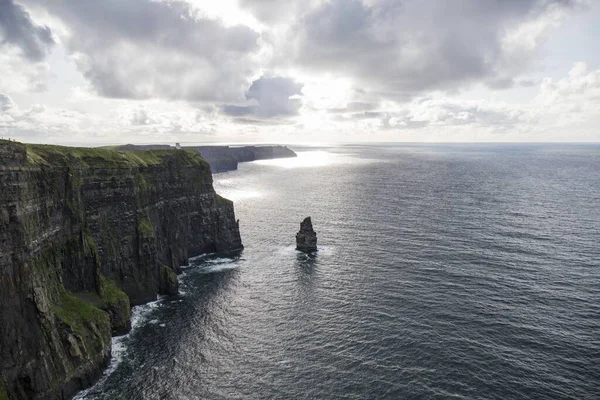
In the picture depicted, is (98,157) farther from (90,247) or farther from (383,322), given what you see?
(383,322)

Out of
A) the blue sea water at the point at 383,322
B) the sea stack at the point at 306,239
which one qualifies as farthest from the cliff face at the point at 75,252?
the sea stack at the point at 306,239

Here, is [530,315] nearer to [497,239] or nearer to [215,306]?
[497,239]

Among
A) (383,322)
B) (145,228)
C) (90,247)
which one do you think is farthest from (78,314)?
(383,322)

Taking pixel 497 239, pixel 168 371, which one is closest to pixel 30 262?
pixel 168 371

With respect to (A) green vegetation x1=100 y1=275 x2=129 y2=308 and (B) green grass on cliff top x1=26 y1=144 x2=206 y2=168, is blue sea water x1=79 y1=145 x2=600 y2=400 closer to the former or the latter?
(A) green vegetation x1=100 y1=275 x2=129 y2=308

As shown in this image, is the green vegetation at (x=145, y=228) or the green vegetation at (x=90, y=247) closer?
the green vegetation at (x=90, y=247)

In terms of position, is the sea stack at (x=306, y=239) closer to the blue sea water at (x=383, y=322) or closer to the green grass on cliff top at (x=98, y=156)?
the blue sea water at (x=383, y=322)
